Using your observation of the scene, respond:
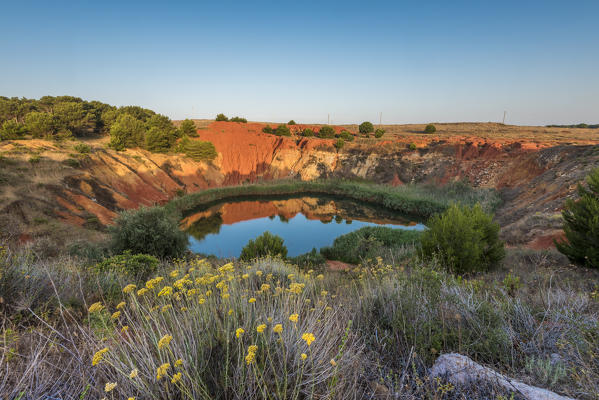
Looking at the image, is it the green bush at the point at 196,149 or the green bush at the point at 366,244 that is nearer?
the green bush at the point at 366,244

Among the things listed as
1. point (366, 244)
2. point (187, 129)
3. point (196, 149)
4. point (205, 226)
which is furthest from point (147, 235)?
point (187, 129)

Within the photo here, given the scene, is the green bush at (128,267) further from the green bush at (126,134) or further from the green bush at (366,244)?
the green bush at (126,134)

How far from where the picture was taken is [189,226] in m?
22.8

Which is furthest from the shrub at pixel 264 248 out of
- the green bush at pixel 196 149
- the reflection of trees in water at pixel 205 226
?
the green bush at pixel 196 149

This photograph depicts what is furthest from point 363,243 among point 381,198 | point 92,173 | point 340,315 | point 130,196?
point 92,173

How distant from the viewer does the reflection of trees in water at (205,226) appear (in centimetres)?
2113

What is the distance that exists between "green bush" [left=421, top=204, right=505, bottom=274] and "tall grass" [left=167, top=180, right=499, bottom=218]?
1627cm

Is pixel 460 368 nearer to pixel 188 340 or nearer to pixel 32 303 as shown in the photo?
pixel 188 340

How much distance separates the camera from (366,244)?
49.6 feet

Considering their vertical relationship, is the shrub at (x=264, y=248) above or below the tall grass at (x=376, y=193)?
above

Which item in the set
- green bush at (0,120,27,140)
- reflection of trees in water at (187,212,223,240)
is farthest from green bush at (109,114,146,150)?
reflection of trees in water at (187,212,223,240)

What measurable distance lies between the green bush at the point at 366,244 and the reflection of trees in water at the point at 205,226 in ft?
35.4

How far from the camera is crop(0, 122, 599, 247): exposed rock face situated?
16.9 m

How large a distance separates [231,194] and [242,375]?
32959 mm
